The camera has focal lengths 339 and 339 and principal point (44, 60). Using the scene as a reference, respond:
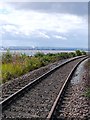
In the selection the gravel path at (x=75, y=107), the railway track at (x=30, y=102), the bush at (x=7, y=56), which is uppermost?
the bush at (x=7, y=56)

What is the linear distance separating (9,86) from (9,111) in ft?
16.4

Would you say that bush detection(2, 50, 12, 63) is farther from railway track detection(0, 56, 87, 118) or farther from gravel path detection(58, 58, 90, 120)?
gravel path detection(58, 58, 90, 120)

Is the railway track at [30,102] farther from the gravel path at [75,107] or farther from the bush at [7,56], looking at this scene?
the bush at [7,56]

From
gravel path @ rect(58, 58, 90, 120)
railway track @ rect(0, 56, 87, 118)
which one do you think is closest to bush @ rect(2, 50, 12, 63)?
railway track @ rect(0, 56, 87, 118)

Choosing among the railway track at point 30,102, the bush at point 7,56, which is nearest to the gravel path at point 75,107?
the railway track at point 30,102

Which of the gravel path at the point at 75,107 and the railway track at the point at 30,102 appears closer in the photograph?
the gravel path at the point at 75,107

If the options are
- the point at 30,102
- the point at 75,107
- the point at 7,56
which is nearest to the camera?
the point at 75,107

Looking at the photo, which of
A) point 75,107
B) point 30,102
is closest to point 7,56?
point 30,102

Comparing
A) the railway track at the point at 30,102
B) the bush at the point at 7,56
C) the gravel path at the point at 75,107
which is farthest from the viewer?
the bush at the point at 7,56

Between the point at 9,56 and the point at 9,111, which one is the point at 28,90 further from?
the point at 9,56

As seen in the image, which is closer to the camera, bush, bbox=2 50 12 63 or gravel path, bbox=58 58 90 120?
gravel path, bbox=58 58 90 120

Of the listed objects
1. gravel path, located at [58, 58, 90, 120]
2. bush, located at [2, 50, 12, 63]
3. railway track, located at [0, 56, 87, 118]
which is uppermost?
bush, located at [2, 50, 12, 63]

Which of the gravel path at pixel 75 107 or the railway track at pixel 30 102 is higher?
the railway track at pixel 30 102

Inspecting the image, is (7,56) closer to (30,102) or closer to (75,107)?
(30,102)
